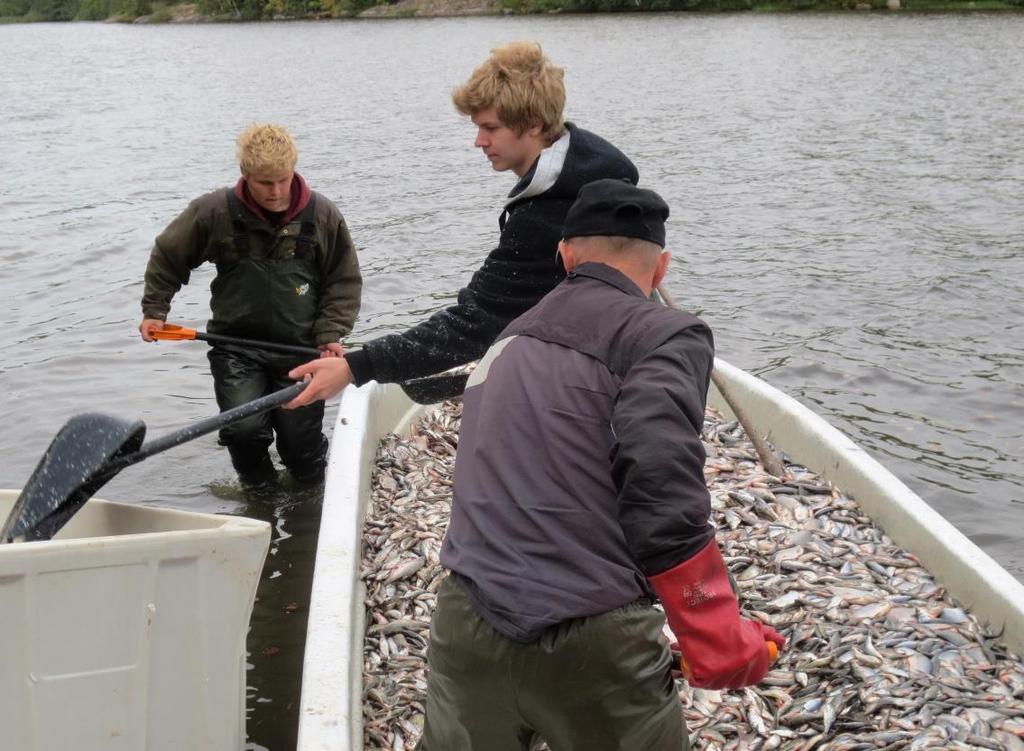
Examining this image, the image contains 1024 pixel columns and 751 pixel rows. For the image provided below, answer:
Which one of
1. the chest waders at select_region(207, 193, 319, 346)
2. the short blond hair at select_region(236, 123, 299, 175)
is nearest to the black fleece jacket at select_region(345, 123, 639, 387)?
the short blond hair at select_region(236, 123, 299, 175)

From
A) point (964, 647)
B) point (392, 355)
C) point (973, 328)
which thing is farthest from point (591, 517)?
point (973, 328)

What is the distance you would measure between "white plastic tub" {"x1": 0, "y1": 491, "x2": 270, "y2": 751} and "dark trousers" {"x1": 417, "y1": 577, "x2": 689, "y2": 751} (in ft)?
3.26

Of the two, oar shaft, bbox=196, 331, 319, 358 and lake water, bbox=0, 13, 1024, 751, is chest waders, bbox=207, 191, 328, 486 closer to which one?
oar shaft, bbox=196, 331, 319, 358

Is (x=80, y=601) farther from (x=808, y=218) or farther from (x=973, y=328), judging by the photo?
(x=808, y=218)

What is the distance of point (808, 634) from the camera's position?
4.50m

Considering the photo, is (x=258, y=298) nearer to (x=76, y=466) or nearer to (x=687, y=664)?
(x=76, y=466)

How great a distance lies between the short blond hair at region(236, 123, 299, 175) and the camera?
5.54 m

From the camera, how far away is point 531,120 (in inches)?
152

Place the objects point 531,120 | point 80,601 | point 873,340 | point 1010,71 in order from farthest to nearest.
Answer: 1. point 1010,71
2. point 873,340
3. point 531,120
4. point 80,601

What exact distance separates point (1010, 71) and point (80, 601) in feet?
97.0

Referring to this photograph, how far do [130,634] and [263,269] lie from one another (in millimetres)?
2812

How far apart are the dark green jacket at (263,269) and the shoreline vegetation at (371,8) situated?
47190 millimetres

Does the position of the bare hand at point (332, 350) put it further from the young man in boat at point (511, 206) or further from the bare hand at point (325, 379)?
the bare hand at point (325, 379)

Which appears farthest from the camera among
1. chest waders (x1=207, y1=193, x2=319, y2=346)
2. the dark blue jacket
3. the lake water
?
the lake water
